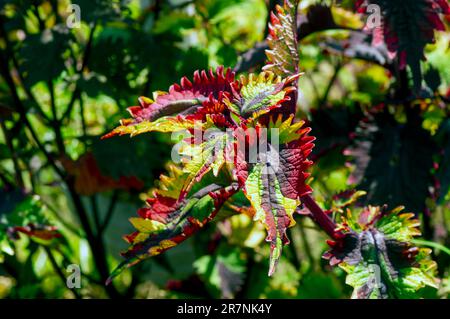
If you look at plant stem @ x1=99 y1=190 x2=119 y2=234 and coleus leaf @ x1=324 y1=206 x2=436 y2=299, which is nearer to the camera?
coleus leaf @ x1=324 y1=206 x2=436 y2=299

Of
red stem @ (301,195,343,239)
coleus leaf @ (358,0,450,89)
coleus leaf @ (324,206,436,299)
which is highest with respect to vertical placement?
coleus leaf @ (358,0,450,89)

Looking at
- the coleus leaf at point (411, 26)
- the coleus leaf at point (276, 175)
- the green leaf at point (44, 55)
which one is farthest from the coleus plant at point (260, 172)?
the green leaf at point (44, 55)

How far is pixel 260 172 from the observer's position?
0.73 meters

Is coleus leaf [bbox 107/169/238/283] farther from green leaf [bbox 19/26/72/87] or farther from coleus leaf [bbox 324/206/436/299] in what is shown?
green leaf [bbox 19/26/72/87]

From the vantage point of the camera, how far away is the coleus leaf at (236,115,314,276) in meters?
0.69

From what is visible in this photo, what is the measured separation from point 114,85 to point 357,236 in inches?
26.1

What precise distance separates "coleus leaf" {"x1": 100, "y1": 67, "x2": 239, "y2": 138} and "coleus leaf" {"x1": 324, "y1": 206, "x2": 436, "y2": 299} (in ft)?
0.86

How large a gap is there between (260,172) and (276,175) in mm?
20

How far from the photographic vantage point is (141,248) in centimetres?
84

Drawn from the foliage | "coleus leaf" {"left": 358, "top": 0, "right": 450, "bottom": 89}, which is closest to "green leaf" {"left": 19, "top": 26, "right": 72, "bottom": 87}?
the foliage

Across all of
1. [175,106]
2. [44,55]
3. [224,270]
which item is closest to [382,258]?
[175,106]

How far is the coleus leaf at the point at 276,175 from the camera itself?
27.4 inches

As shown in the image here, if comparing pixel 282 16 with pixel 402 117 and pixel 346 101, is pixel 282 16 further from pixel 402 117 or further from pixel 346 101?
pixel 346 101

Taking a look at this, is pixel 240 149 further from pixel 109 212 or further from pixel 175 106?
pixel 109 212
